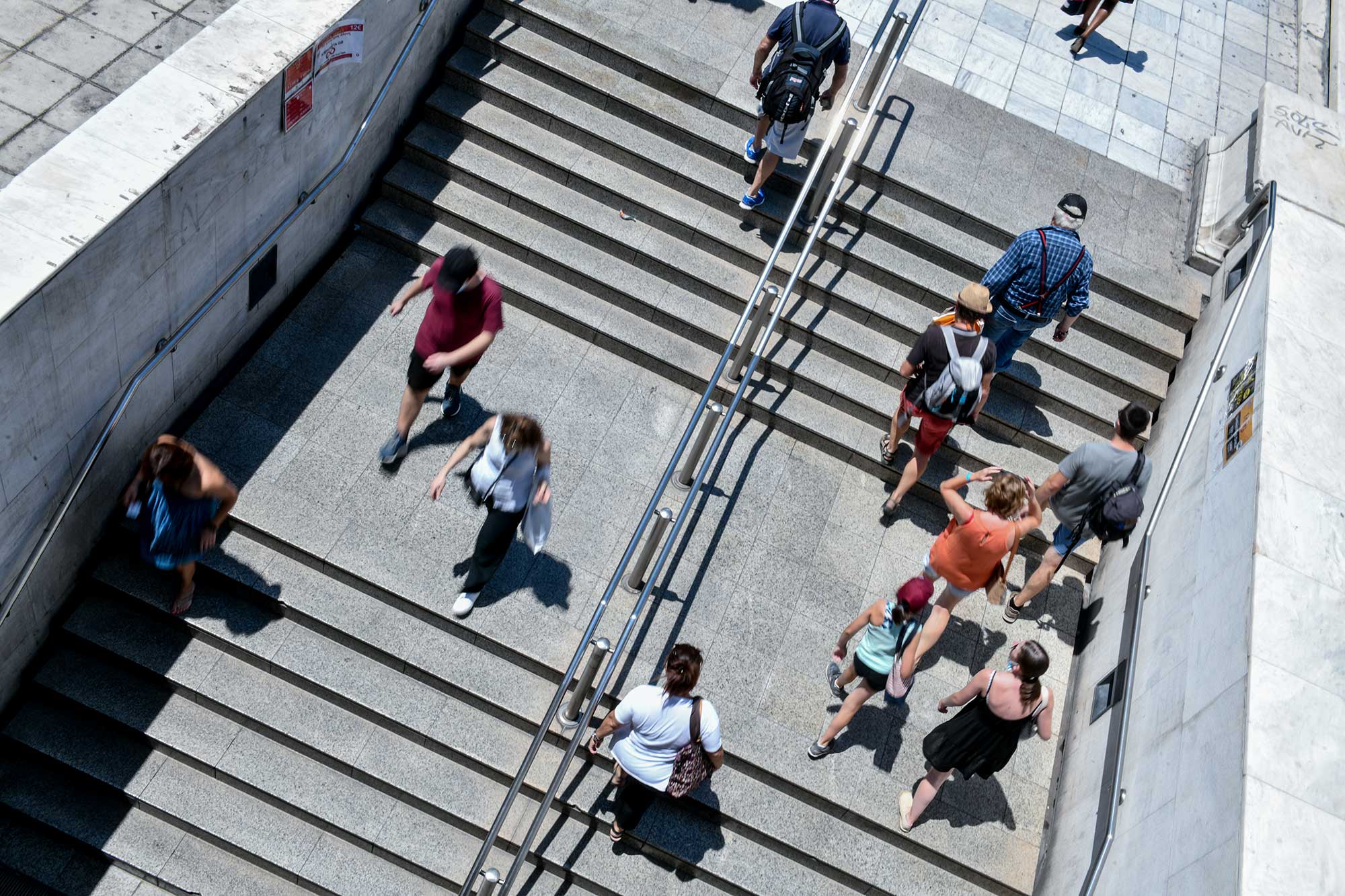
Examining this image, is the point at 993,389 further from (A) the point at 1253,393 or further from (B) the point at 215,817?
(B) the point at 215,817

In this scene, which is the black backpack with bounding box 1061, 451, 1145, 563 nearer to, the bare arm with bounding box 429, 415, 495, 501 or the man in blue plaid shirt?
the man in blue plaid shirt

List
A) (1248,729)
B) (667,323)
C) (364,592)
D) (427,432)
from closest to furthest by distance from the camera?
(1248,729) → (364,592) → (427,432) → (667,323)

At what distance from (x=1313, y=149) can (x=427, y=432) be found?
24.0 ft

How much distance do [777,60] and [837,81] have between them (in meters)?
0.65

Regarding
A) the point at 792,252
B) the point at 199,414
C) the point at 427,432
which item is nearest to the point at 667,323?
the point at 792,252

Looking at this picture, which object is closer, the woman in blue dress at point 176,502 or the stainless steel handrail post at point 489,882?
the stainless steel handrail post at point 489,882

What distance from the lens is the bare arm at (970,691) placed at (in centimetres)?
623

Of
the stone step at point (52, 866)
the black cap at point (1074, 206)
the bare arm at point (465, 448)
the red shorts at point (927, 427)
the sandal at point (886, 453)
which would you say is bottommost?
the stone step at point (52, 866)


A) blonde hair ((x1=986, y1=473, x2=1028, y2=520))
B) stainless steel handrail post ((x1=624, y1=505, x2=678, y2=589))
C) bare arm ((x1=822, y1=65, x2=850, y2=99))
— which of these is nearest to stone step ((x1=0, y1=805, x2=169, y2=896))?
stainless steel handrail post ((x1=624, y1=505, x2=678, y2=589))

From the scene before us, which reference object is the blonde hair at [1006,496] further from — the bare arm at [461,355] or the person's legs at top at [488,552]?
the bare arm at [461,355]

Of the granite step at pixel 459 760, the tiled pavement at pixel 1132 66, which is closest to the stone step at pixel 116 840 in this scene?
the granite step at pixel 459 760

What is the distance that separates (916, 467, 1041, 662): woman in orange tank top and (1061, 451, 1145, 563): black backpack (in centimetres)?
40

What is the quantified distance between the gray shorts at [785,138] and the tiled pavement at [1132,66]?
2412 millimetres

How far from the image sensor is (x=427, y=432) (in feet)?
25.6
